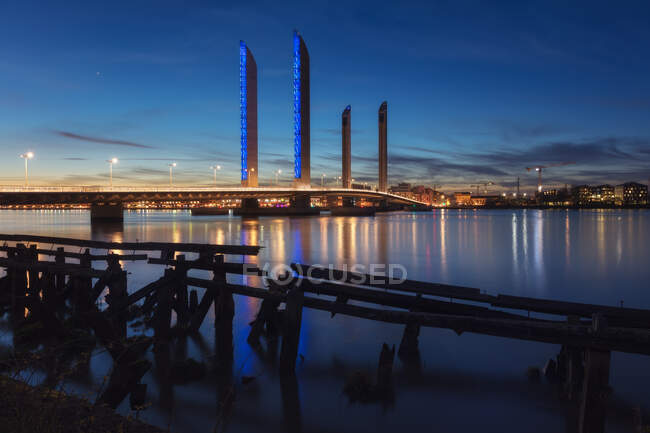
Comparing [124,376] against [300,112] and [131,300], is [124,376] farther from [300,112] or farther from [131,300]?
[300,112]

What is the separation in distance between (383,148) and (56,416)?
127 metres

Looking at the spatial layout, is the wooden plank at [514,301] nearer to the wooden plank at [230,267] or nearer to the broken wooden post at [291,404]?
the wooden plank at [230,267]

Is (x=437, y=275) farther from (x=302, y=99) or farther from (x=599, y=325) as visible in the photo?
(x=302, y=99)

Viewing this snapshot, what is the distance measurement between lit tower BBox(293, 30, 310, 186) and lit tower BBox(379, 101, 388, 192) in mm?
40749

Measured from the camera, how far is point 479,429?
528 cm

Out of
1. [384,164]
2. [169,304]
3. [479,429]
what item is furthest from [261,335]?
[384,164]

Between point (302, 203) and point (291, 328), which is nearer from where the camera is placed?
point (291, 328)

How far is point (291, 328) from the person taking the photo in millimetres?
6355

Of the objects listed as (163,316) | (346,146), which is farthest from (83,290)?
(346,146)

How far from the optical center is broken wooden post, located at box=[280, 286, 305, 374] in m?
6.29

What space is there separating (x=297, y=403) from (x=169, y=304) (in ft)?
10.8

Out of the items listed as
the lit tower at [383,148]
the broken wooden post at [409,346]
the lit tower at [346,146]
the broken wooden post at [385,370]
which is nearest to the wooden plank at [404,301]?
the broken wooden post at [409,346]

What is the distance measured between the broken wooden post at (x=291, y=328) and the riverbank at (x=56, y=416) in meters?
2.97

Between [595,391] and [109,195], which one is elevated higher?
[109,195]
